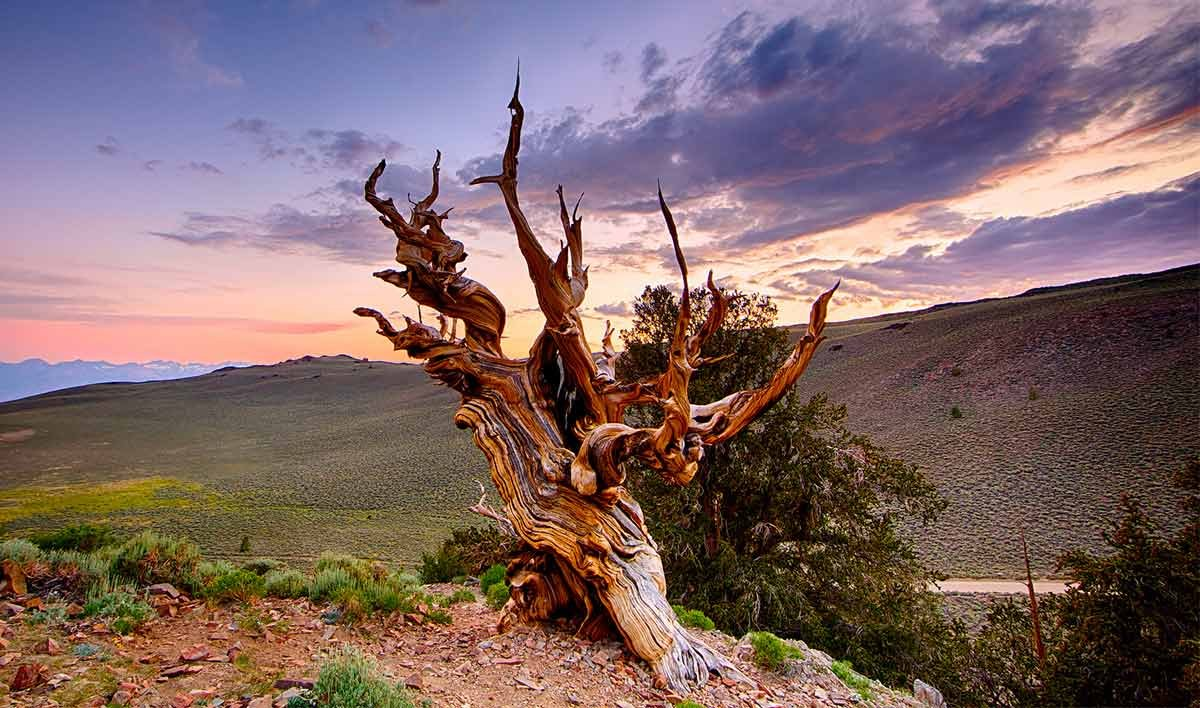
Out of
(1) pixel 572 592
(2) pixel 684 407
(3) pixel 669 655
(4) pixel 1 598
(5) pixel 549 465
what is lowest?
(3) pixel 669 655

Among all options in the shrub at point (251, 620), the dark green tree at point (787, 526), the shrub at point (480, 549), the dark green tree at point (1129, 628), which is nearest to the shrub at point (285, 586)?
the shrub at point (251, 620)

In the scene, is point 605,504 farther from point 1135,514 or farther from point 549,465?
point 1135,514

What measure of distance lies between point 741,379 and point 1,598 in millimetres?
11755

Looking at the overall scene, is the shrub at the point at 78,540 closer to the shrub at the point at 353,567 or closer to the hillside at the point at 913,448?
the shrub at the point at 353,567

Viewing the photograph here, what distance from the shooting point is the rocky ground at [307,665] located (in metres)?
4.32

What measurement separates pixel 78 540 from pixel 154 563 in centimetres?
168

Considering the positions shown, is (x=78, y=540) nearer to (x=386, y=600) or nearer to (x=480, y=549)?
(x=386, y=600)

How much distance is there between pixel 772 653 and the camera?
23.2 ft

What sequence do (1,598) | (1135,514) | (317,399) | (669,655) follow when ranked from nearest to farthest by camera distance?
(1,598)
(669,655)
(1135,514)
(317,399)

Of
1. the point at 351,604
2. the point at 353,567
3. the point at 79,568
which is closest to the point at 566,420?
the point at 351,604

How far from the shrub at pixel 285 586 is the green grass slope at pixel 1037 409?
22.3 meters

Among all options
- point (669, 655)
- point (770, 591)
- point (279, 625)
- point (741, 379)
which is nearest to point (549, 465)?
point (669, 655)

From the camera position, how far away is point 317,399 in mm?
104000

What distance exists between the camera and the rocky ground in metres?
4.32
